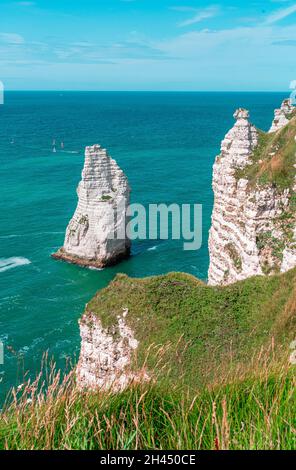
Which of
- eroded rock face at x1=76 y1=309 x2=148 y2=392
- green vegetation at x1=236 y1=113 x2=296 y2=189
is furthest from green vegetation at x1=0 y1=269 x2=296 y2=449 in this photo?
green vegetation at x1=236 y1=113 x2=296 y2=189

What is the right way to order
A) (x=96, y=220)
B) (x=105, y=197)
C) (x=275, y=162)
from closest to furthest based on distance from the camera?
(x=275, y=162) → (x=96, y=220) → (x=105, y=197)

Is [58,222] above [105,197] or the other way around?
the other way around

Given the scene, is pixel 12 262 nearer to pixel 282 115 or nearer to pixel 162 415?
pixel 282 115

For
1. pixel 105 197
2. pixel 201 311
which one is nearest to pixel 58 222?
pixel 105 197

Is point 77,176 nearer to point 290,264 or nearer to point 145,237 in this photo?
point 145,237

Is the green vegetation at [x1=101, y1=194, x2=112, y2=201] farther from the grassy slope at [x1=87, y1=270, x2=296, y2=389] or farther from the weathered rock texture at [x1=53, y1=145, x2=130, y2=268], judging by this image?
the grassy slope at [x1=87, y1=270, x2=296, y2=389]

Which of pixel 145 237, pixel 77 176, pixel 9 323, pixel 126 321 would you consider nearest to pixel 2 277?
pixel 9 323
